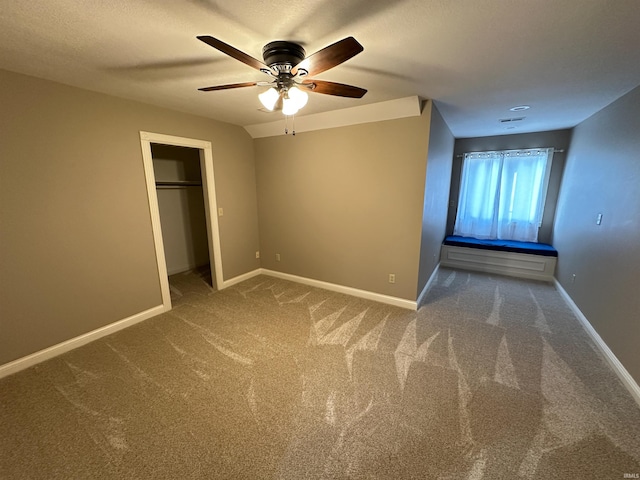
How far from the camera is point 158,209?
3020 mm

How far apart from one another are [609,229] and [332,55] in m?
3.06

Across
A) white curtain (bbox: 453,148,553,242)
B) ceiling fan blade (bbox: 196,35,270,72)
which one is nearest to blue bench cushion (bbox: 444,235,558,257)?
white curtain (bbox: 453,148,553,242)

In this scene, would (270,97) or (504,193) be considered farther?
(504,193)

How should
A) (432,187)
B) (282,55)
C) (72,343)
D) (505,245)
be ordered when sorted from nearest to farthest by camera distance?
1. (282,55)
2. (72,343)
3. (432,187)
4. (505,245)

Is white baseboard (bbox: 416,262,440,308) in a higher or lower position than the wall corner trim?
lower

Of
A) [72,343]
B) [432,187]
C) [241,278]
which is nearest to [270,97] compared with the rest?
[432,187]

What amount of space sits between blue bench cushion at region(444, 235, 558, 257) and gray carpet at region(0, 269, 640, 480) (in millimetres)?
1457

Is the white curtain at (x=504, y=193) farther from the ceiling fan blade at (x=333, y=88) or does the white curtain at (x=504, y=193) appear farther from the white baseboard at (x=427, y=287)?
the ceiling fan blade at (x=333, y=88)

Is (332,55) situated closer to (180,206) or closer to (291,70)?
(291,70)

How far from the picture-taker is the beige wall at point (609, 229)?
2043mm

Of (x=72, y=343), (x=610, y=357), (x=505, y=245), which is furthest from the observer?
(x=505, y=245)

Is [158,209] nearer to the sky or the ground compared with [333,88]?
nearer to the ground

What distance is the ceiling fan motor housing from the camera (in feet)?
4.98

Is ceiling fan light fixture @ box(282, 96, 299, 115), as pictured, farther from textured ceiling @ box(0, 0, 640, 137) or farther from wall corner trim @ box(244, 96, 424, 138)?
wall corner trim @ box(244, 96, 424, 138)
